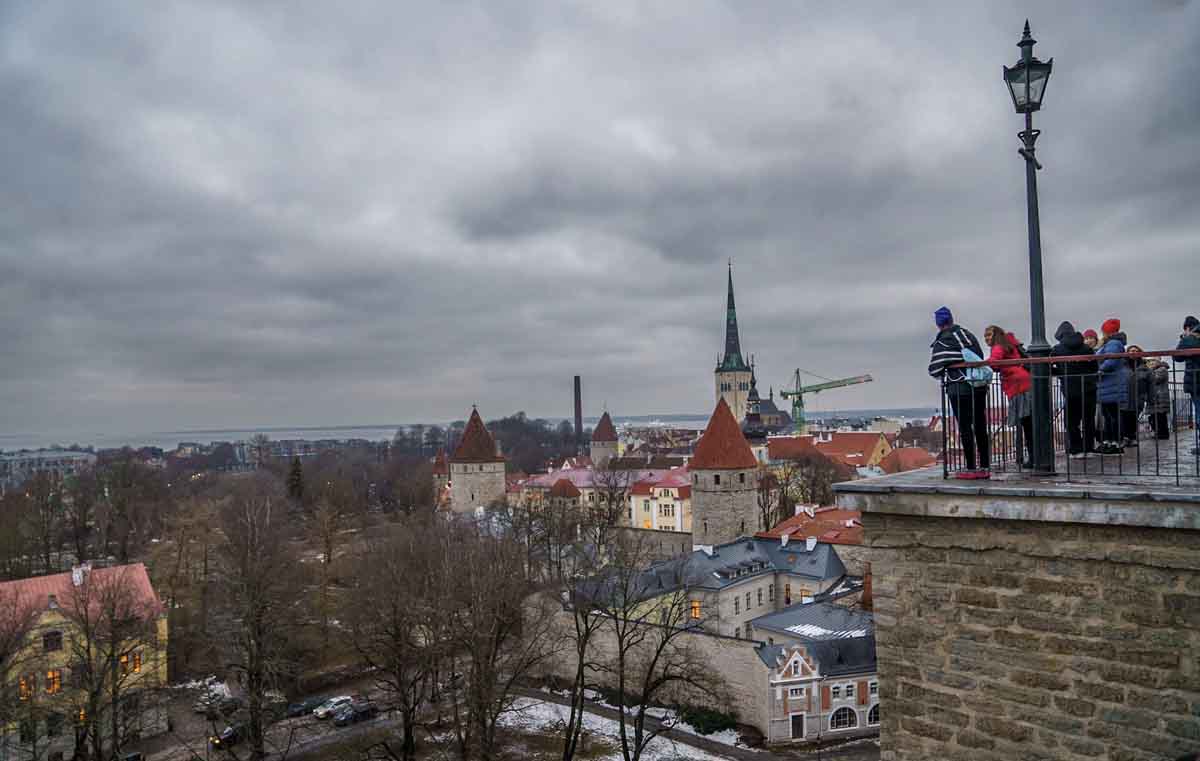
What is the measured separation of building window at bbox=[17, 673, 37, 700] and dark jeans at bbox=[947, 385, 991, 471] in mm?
18860

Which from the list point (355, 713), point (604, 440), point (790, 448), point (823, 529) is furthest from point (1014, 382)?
point (604, 440)

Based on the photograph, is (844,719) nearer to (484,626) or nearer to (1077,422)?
(484,626)

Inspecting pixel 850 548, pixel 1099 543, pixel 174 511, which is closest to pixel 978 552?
pixel 1099 543

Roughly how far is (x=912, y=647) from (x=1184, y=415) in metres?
11.1

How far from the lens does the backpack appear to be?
5284mm

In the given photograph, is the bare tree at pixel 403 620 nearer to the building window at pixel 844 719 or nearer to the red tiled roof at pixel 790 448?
the building window at pixel 844 719

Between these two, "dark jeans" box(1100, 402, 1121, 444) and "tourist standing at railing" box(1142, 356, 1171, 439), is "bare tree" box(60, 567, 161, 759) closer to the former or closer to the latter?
"dark jeans" box(1100, 402, 1121, 444)

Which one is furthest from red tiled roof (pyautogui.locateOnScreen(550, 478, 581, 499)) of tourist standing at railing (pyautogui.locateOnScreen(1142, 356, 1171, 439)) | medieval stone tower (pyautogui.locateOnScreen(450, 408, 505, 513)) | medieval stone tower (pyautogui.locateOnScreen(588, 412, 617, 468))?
tourist standing at railing (pyautogui.locateOnScreen(1142, 356, 1171, 439))

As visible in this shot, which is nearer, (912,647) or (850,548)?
(912,647)

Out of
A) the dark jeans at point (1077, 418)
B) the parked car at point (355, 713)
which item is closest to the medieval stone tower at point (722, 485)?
the parked car at point (355, 713)

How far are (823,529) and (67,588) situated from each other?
28.0m

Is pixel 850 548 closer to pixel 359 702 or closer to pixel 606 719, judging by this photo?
pixel 606 719

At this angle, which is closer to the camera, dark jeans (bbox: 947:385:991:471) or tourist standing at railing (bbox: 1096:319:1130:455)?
dark jeans (bbox: 947:385:991:471)

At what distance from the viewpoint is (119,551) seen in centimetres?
4141
